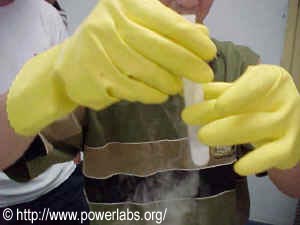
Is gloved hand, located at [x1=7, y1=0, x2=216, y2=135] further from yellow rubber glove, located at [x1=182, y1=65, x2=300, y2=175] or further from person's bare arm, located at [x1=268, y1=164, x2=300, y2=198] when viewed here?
person's bare arm, located at [x1=268, y1=164, x2=300, y2=198]

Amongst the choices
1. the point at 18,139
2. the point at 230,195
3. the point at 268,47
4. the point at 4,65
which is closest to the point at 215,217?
the point at 230,195

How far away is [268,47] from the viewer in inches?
55.9

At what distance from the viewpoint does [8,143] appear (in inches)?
24.1

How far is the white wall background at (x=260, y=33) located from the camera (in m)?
1.37

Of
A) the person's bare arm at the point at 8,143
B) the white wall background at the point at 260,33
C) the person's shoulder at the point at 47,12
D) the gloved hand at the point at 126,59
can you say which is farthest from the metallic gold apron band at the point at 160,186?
the white wall background at the point at 260,33

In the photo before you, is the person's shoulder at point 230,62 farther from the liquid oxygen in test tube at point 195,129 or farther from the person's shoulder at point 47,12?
the person's shoulder at point 47,12

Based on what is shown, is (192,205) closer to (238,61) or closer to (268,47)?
(238,61)

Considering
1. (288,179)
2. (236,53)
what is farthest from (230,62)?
(288,179)

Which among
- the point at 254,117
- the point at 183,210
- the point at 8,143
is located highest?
the point at 254,117

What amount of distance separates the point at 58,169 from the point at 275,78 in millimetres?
670

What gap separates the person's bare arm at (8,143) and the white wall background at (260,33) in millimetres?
998

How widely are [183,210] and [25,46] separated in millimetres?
560

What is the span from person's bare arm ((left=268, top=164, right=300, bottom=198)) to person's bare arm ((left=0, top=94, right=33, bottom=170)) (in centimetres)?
43

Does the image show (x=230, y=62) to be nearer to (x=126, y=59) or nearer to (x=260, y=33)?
(x=126, y=59)
